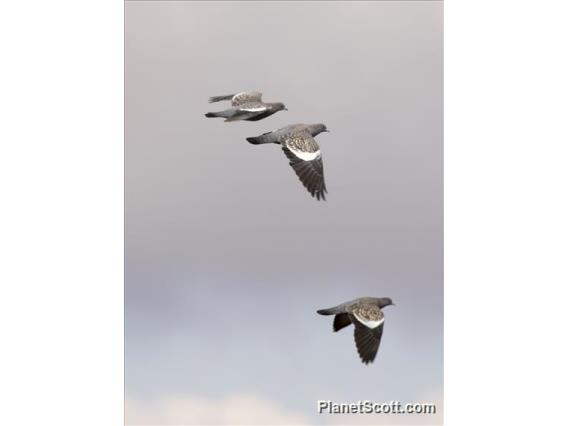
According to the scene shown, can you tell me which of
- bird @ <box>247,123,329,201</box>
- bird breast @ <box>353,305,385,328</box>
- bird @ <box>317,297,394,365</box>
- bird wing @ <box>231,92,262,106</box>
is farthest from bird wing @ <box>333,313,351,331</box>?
Result: bird wing @ <box>231,92,262,106</box>

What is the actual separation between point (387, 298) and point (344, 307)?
2.69 feet

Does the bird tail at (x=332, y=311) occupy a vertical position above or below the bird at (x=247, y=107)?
below

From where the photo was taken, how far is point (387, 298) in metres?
15.0

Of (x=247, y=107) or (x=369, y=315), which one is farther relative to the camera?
(x=247, y=107)

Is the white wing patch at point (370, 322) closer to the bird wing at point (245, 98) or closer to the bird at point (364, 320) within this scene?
the bird at point (364, 320)

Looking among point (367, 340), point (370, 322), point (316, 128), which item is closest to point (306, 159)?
point (316, 128)

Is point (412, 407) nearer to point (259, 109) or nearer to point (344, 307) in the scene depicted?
point (344, 307)

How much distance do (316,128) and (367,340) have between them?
3716 mm

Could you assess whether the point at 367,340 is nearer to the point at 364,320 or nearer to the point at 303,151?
the point at 364,320

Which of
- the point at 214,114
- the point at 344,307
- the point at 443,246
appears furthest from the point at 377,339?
the point at 214,114

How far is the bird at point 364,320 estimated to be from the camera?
1428 centimetres

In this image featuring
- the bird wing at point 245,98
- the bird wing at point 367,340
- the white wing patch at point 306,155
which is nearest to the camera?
the bird wing at point 367,340

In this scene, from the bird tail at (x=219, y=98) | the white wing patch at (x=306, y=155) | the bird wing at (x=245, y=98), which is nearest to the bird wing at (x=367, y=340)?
the white wing patch at (x=306, y=155)

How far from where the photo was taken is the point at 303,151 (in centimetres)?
1473
